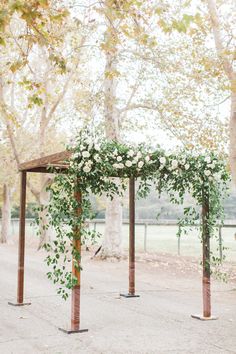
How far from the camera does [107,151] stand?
25.1 feet

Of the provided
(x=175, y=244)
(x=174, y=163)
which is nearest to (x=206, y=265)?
(x=174, y=163)

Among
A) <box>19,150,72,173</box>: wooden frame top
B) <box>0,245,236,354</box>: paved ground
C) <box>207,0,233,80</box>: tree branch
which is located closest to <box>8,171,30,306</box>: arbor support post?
<box>0,245,236,354</box>: paved ground

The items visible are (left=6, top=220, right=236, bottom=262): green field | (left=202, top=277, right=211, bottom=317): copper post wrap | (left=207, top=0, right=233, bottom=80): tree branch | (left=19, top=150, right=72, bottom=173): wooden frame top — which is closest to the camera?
(left=19, top=150, right=72, bottom=173): wooden frame top

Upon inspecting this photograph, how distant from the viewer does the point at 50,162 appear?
800 cm

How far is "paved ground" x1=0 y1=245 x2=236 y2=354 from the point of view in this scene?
6355mm

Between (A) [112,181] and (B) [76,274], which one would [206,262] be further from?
(B) [76,274]

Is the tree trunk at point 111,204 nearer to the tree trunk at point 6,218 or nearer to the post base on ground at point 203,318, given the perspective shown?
the post base on ground at point 203,318

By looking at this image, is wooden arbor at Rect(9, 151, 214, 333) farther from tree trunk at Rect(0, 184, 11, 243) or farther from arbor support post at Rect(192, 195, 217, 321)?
tree trunk at Rect(0, 184, 11, 243)

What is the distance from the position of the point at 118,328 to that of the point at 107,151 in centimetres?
244

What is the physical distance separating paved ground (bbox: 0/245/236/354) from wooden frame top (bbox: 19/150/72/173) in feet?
7.41

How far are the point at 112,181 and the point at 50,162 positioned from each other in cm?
97

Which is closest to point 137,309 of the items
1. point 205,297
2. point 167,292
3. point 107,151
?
point 205,297

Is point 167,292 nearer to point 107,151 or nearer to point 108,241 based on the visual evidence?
point 107,151

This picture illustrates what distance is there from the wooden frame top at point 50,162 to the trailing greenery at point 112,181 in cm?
22
